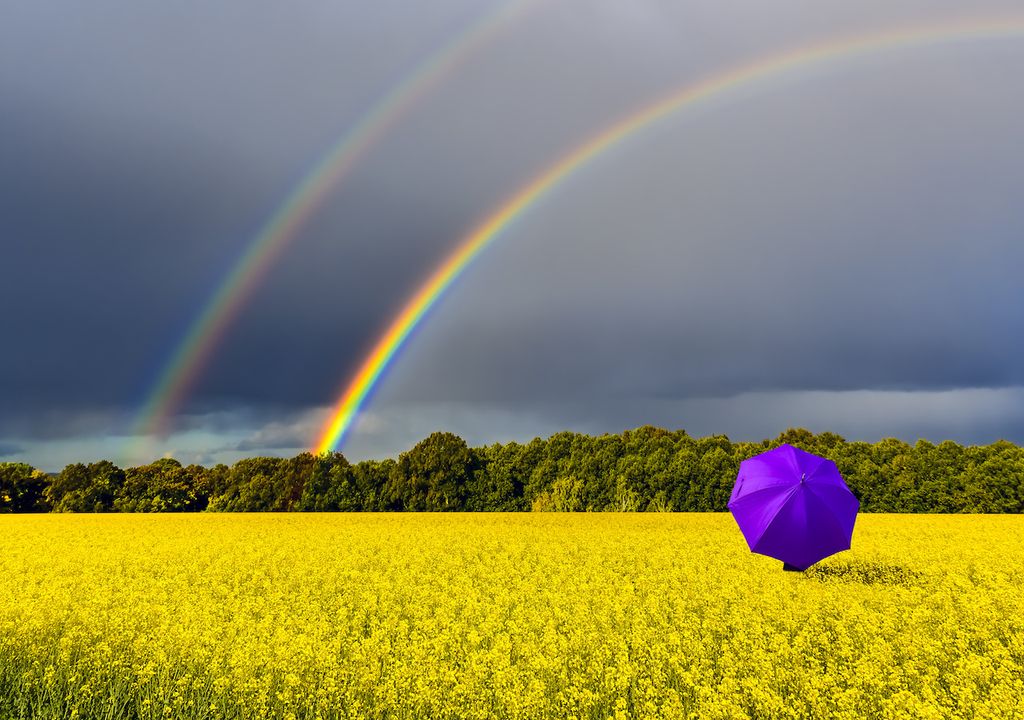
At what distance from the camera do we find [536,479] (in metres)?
72.6

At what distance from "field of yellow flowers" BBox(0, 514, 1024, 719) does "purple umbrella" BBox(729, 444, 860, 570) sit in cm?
91

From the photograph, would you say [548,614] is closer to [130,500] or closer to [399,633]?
[399,633]

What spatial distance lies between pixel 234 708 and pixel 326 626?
9.75ft

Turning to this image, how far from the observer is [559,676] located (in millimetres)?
9156

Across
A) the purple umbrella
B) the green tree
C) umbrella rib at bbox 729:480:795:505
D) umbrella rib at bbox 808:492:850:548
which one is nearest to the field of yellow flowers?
the purple umbrella

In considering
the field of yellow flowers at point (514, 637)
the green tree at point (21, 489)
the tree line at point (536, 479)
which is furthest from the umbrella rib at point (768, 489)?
the green tree at point (21, 489)

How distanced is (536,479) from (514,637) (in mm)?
62172

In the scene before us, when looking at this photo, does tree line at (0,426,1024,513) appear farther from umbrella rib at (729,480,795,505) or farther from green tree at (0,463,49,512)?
umbrella rib at (729,480,795,505)

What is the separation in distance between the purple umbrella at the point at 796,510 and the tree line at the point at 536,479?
4777 cm

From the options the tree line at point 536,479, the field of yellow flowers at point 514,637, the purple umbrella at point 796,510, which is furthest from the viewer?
the tree line at point 536,479

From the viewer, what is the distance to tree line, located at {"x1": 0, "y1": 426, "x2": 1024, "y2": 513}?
58.7 meters

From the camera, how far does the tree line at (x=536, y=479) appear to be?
193 ft

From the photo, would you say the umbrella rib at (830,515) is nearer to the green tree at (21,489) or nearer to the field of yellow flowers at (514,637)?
the field of yellow flowers at (514,637)

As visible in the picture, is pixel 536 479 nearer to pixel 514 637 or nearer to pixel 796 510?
pixel 796 510
